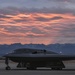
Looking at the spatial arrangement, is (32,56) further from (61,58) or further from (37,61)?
(61,58)

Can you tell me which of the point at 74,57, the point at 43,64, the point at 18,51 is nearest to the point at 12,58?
the point at 18,51

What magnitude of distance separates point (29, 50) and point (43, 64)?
128 inches

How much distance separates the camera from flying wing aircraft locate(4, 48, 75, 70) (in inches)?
2041

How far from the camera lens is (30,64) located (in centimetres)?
5319

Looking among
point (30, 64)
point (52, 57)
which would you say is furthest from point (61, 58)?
point (30, 64)

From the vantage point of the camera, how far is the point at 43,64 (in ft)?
174

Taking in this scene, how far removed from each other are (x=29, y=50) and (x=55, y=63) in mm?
4787

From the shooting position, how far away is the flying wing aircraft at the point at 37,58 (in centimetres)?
5184

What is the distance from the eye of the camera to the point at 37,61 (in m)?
52.8

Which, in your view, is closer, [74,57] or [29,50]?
[74,57]

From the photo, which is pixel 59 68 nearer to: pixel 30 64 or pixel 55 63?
pixel 55 63

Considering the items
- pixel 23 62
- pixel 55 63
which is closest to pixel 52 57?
pixel 55 63

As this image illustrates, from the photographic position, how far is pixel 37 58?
52.4 metres

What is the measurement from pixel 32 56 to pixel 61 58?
14.6ft
